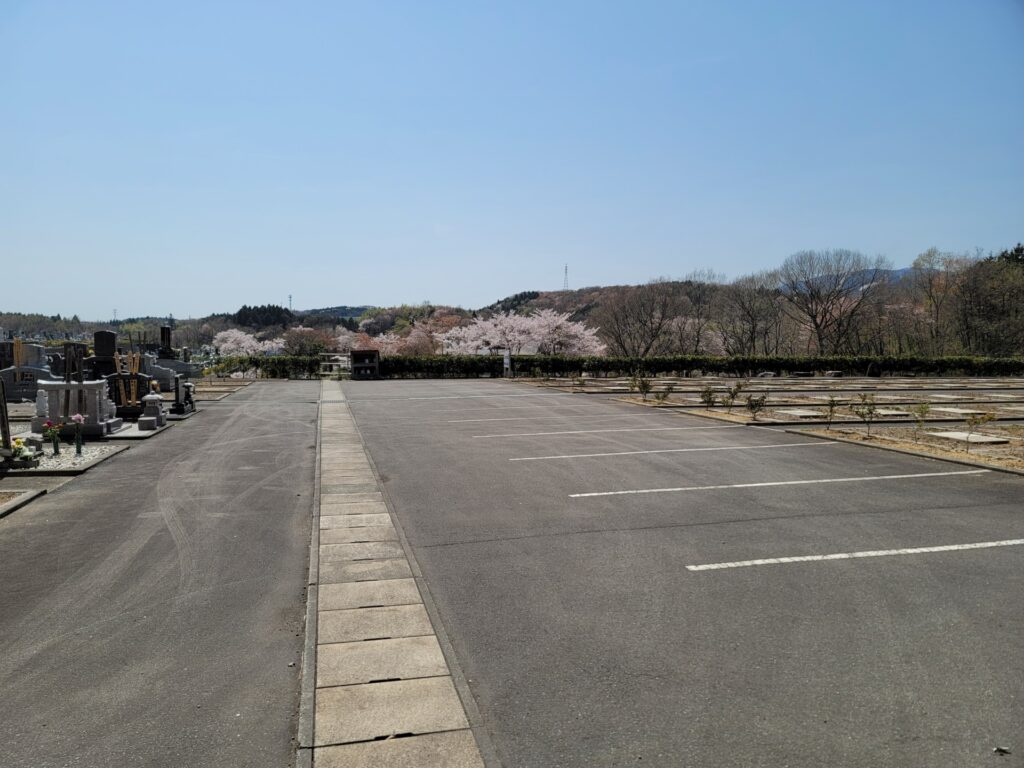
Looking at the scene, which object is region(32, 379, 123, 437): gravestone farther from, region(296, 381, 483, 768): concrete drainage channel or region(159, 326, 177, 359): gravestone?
region(159, 326, 177, 359): gravestone

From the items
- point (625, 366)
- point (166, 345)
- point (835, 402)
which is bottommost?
point (835, 402)

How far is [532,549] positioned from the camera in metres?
6.73

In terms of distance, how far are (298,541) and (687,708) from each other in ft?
15.7

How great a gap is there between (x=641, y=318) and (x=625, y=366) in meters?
15.1

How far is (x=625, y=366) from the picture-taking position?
46.0m

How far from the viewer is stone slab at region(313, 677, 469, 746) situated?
11.7ft

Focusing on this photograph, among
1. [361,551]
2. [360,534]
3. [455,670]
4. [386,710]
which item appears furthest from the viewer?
[360,534]

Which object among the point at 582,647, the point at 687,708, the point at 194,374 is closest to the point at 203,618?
the point at 582,647

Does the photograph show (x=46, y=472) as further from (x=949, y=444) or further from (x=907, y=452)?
(x=949, y=444)

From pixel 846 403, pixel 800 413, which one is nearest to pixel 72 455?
pixel 800 413

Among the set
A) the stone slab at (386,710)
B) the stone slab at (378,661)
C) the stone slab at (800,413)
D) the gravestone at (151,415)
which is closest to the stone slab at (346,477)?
the stone slab at (378,661)

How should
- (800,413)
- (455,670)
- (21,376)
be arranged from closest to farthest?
(455,670) < (800,413) < (21,376)

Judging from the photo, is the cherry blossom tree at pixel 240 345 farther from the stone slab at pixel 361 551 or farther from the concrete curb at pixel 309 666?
the concrete curb at pixel 309 666

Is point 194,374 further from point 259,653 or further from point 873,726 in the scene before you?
point 873,726
